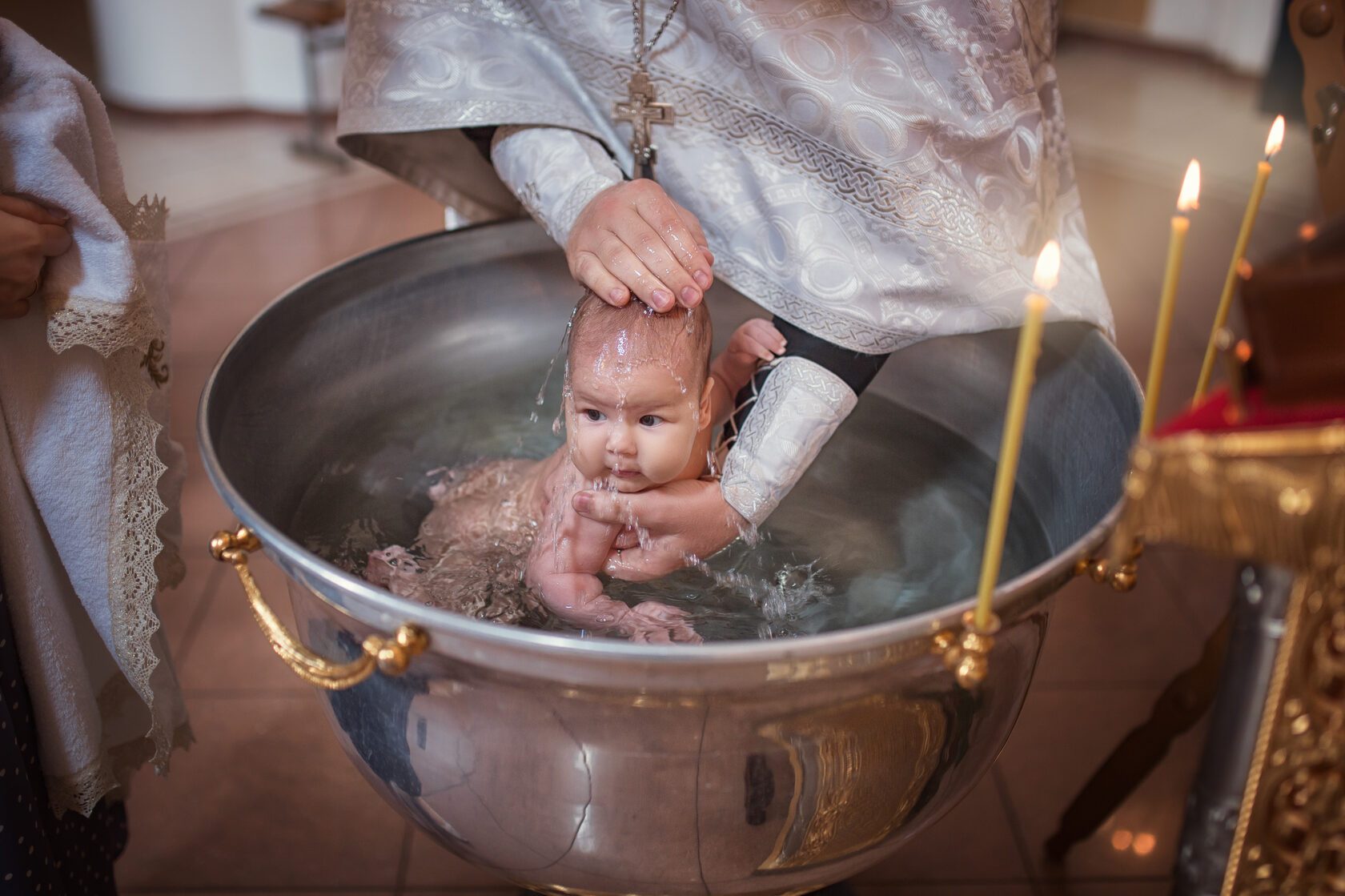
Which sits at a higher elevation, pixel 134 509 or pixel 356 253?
pixel 134 509

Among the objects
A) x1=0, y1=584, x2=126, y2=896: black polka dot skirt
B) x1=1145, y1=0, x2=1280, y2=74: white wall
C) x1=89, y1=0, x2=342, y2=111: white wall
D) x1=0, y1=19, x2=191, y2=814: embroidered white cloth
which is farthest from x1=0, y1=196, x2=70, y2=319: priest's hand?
x1=1145, y1=0, x2=1280, y2=74: white wall

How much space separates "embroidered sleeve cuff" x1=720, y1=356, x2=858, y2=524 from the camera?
835 millimetres

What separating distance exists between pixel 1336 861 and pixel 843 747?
0.24 m

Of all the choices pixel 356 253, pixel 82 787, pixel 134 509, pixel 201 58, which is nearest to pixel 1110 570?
pixel 134 509

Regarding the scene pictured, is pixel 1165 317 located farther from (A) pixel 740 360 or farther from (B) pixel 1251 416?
(A) pixel 740 360

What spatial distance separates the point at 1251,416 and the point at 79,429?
76 centimetres

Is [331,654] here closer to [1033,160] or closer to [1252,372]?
[1252,372]

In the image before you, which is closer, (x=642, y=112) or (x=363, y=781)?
(x=642, y=112)

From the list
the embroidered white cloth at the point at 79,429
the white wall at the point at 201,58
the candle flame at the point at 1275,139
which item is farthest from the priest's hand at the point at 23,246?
the white wall at the point at 201,58

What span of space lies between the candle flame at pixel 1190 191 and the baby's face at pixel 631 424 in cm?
39

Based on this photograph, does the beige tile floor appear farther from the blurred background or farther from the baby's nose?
the baby's nose

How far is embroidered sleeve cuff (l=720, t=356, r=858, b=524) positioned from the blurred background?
565 mm

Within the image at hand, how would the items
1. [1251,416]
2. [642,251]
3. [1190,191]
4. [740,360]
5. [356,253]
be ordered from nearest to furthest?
1. [1251,416]
2. [1190,191]
3. [642,251]
4. [740,360]
5. [356,253]

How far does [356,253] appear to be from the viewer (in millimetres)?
2154
